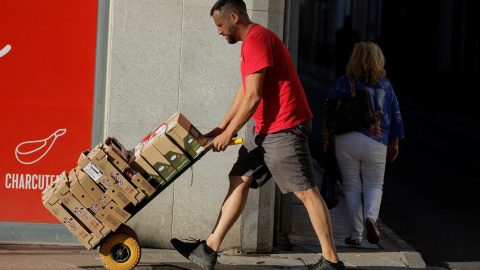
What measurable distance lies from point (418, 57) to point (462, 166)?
13.0 m

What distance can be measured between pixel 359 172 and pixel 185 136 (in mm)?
2416

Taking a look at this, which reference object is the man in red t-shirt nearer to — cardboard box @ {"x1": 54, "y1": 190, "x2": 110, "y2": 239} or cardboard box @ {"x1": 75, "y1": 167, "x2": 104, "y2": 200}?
cardboard box @ {"x1": 54, "y1": 190, "x2": 110, "y2": 239}

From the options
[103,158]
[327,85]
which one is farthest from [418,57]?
[103,158]

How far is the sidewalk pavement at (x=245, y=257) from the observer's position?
6.26 metres

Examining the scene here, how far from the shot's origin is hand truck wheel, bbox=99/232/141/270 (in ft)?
19.1

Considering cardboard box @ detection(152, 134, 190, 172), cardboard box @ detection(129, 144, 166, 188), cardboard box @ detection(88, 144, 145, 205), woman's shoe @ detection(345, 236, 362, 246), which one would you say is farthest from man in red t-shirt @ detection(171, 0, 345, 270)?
woman's shoe @ detection(345, 236, 362, 246)

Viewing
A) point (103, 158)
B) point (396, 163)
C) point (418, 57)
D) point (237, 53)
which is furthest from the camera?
point (418, 57)

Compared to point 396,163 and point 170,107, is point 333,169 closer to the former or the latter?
point 170,107

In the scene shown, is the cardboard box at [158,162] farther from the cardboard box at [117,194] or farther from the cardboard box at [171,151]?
the cardboard box at [117,194]

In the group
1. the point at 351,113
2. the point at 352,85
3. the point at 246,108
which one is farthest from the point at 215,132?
the point at 352,85

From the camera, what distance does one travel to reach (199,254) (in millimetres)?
5934

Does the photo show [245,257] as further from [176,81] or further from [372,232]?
[176,81]

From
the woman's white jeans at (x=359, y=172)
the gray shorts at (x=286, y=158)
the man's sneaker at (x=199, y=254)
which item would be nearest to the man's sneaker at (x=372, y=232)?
the woman's white jeans at (x=359, y=172)

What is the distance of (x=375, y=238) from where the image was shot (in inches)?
285
